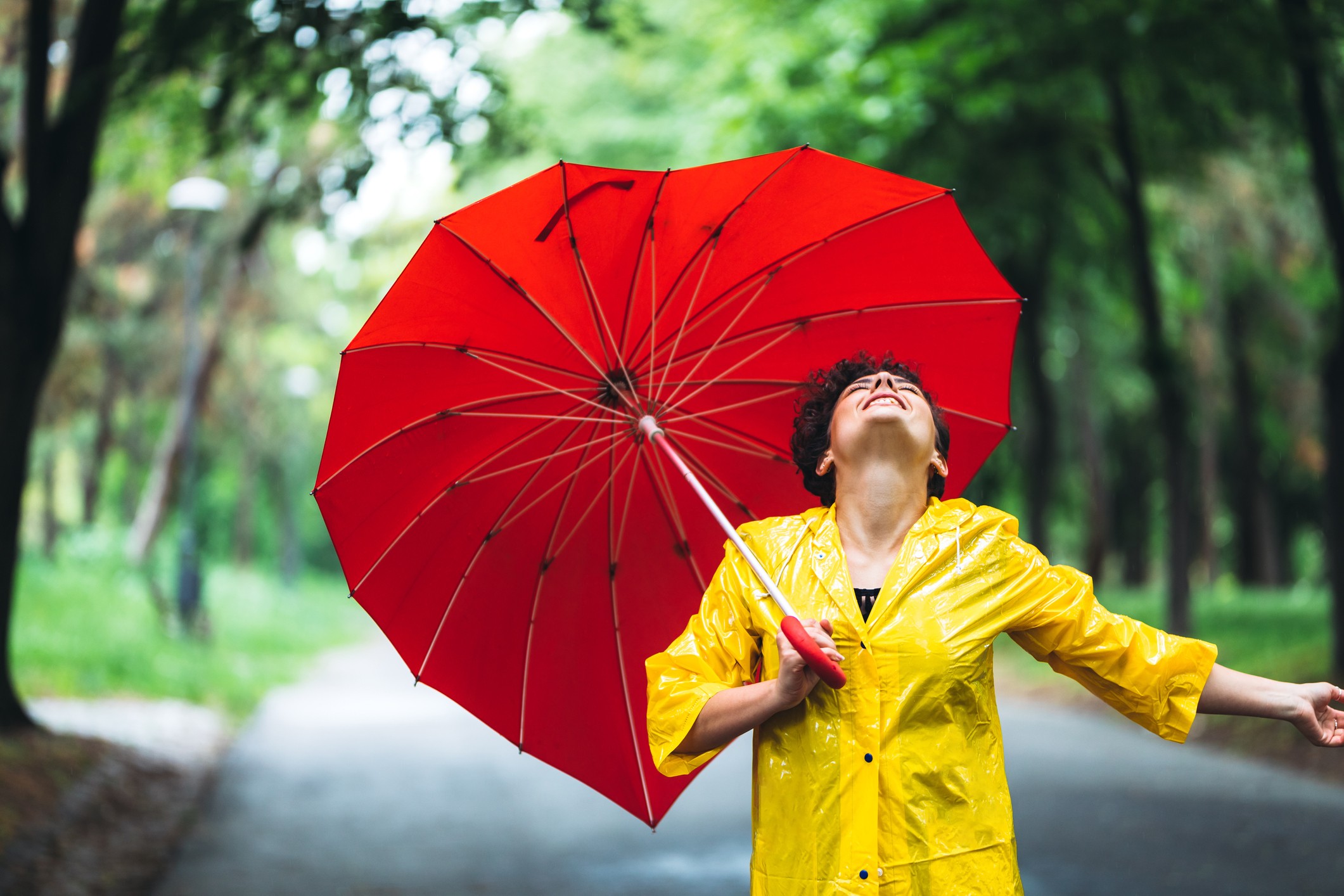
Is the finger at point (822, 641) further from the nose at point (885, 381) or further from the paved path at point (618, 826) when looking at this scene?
the paved path at point (618, 826)

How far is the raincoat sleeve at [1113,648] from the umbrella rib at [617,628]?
1.35 m

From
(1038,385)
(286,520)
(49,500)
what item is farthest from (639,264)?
(286,520)

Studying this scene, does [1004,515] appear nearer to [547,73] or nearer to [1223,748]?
[1223,748]

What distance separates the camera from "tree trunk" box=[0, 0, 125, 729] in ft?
30.5

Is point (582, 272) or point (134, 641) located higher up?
point (582, 272)

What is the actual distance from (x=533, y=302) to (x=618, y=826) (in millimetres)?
5916

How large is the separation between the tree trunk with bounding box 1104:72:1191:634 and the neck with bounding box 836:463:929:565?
41.1 feet

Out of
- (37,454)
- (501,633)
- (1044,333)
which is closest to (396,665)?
(37,454)

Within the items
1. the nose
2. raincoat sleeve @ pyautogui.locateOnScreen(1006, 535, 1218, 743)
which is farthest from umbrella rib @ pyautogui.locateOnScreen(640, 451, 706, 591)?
raincoat sleeve @ pyautogui.locateOnScreen(1006, 535, 1218, 743)

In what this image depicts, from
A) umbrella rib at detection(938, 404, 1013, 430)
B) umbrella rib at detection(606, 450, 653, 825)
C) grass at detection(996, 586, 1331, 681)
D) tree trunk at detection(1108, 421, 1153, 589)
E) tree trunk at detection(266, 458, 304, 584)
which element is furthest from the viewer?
tree trunk at detection(266, 458, 304, 584)

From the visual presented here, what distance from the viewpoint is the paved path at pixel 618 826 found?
22.5 ft

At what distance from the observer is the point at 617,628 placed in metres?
3.71

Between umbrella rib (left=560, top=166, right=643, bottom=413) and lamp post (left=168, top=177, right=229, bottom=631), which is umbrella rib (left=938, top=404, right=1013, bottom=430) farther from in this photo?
lamp post (left=168, top=177, right=229, bottom=631)

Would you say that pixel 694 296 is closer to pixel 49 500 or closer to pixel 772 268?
pixel 772 268
